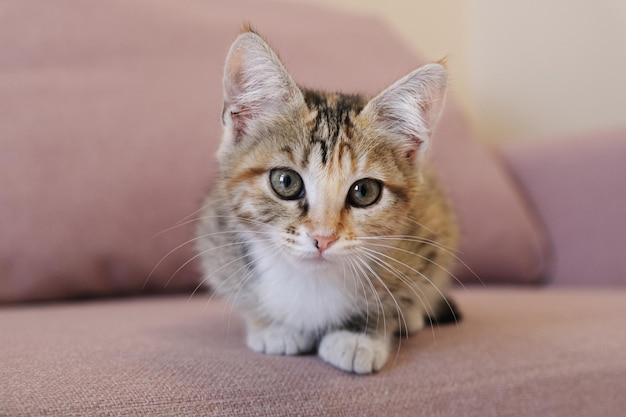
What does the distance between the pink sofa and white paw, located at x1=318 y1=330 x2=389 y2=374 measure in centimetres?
2

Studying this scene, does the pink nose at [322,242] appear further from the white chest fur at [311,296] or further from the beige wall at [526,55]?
A: the beige wall at [526,55]

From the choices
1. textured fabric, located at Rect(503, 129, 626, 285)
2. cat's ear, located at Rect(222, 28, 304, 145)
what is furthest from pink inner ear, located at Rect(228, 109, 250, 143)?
textured fabric, located at Rect(503, 129, 626, 285)

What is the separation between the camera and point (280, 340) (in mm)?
892

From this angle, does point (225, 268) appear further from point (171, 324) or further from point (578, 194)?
point (578, 194)

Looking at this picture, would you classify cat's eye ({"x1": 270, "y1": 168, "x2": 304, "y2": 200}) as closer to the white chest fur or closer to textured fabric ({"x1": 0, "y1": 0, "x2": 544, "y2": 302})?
the white chest fur

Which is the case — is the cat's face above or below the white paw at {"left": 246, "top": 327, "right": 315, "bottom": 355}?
above

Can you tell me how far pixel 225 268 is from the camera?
100 cm

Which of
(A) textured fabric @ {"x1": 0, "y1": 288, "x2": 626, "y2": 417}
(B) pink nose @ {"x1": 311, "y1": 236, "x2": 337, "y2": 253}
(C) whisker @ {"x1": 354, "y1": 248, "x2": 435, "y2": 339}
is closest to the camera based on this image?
(A) textured fabric @ {"x1": 0, "y1": 288, "x2": 626, "y2": 417}

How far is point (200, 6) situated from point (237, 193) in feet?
2.87

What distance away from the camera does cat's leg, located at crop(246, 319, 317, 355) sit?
0.89m

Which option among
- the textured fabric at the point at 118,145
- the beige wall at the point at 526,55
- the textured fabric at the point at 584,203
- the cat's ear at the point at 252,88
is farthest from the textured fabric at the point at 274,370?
the beige wall at the point at 526,55

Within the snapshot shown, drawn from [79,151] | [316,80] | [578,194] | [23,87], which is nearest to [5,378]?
[79,151]

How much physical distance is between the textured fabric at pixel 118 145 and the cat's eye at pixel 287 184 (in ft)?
1.43

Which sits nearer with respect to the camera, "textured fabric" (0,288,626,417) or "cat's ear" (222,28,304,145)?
"textured fabric" (0,288,626,417)
